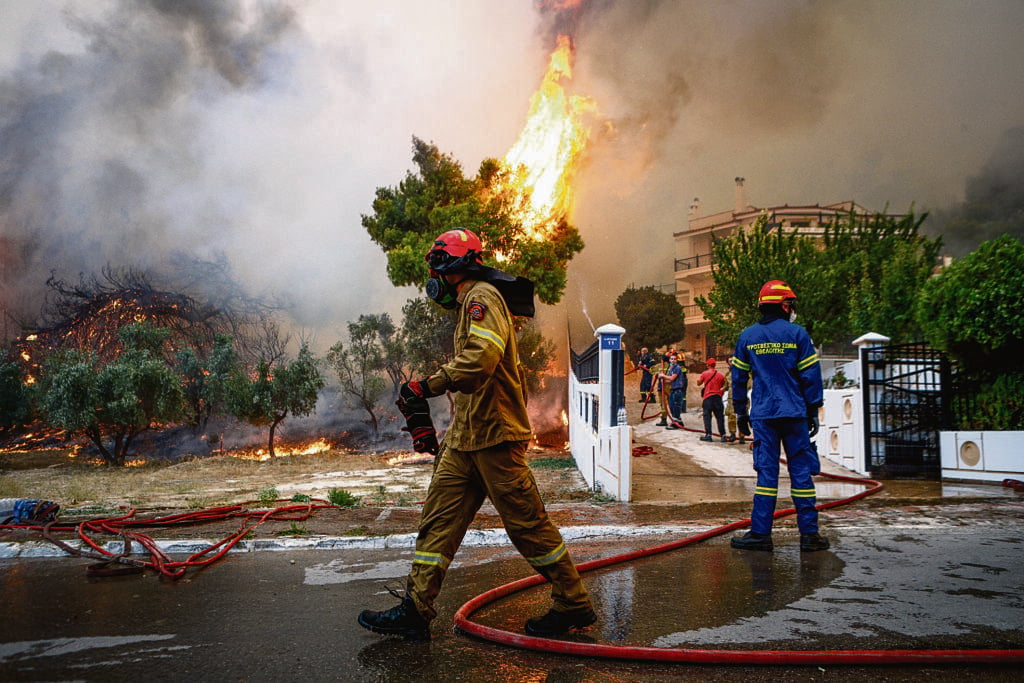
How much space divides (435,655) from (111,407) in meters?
18.6

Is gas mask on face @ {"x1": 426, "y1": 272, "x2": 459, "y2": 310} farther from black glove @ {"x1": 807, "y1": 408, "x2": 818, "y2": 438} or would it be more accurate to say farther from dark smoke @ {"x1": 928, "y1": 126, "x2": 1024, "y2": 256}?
dark smoke @ {"x1": 928, "y1": 126, "x2": 1024, "y2": 256}

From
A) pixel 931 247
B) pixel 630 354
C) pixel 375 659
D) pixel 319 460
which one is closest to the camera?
pixel 375 659

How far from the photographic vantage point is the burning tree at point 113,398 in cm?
1811

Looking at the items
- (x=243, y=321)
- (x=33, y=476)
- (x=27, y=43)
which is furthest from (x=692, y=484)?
(x=27, y=43)

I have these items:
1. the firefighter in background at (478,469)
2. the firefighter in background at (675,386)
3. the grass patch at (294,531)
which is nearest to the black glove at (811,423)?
the firefighter in background at (478,469)

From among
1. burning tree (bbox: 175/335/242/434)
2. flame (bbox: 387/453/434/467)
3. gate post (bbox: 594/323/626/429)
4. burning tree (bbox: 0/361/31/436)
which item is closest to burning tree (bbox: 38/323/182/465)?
burning tree (bbox: 0/361/31/436)

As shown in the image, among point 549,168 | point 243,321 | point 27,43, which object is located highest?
point 27,43

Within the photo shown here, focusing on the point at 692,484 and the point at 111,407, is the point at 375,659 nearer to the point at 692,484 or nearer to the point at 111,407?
the point at 692,484

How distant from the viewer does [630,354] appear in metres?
42.3

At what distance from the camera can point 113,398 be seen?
18.7 metres

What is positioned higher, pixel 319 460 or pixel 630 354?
pixel 630 354

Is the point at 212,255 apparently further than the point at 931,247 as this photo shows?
Yes

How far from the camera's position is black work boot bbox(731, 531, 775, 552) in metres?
5.03

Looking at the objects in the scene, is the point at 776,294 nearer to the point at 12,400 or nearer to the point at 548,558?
the point at 548,558
